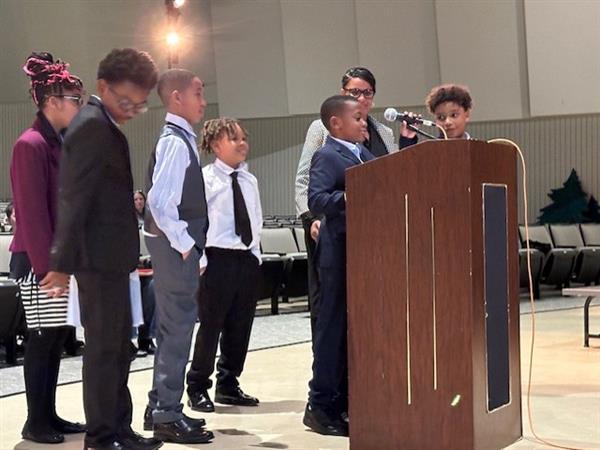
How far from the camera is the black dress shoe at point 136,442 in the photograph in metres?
3.33

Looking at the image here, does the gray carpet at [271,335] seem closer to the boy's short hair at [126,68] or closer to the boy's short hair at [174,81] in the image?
the boy's short hair at [174,81]

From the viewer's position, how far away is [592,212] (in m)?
14.6

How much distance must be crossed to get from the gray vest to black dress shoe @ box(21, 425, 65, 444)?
0.89 meters

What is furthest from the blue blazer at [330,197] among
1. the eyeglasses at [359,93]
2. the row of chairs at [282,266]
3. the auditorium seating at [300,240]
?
the auditorium seating at [300,240]

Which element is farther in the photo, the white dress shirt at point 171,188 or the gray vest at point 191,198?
the gray vest at point 191,198

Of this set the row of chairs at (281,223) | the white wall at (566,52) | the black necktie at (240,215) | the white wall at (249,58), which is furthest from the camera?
the white wall at (249,58)

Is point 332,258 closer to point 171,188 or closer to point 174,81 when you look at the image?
point 171,188

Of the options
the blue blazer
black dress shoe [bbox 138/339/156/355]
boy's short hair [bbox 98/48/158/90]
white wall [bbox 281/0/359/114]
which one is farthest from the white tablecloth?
white wall [bbox 281/0/359/114]

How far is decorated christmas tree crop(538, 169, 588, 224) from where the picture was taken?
578 inches

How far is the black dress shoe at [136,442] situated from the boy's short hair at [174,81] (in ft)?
4.30

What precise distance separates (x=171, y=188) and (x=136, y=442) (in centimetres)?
96

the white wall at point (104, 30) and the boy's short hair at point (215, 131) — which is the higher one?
the white wall at point (104, 30)

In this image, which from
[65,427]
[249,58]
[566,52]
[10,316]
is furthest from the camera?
[249,58]

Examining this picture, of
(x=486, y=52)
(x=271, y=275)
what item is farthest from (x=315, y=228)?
(x=486, y=52)
